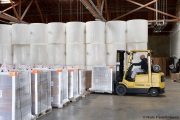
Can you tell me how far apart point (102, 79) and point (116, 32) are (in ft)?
7.66

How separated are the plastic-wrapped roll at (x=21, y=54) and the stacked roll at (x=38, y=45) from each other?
0.79 feet

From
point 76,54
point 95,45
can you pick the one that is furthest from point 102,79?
point 76,54

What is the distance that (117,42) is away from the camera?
11047 millimetres

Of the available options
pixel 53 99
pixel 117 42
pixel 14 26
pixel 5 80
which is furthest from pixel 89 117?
pixel 14 26

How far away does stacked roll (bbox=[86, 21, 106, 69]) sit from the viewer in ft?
36.3

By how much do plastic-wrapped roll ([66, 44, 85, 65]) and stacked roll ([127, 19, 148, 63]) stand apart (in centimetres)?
211

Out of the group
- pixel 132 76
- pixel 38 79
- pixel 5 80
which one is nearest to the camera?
pixel 5 80

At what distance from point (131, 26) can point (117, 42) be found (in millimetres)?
967

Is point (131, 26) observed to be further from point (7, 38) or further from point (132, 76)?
point (7, 38)

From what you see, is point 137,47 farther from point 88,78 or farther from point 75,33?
point 75,33

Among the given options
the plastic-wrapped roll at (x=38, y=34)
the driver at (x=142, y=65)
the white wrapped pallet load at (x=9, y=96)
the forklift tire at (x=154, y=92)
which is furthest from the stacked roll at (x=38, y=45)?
A: the white wrapped pallet load at (x=9, y=96)

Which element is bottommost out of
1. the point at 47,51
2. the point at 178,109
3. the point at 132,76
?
the point at 178,109

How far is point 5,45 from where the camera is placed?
11820 mm

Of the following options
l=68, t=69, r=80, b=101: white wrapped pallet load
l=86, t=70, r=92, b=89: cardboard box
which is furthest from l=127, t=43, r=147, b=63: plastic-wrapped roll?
l=68, t=69, r=80, b=101: white wrapped pallet load
